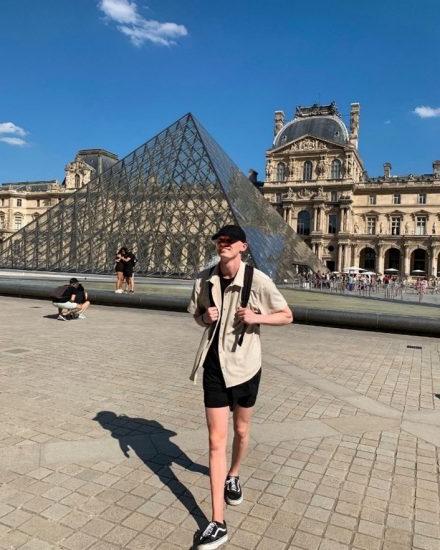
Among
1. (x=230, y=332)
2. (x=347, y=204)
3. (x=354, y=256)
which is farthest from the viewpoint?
(x=354, y=256)

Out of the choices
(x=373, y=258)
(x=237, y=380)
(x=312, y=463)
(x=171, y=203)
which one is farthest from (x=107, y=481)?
(x=373, y=258)

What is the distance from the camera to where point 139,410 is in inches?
162

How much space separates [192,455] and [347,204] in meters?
53.3

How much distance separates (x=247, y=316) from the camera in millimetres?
2326

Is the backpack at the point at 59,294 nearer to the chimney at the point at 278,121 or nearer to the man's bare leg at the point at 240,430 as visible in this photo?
the man's bare leg at the point at 240,430

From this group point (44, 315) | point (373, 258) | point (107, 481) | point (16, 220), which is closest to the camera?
point (107, 481)

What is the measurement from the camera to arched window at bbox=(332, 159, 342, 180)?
180ft

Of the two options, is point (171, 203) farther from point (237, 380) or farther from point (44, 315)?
point (237, 380)

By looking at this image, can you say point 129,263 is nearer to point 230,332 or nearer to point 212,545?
point 230,332

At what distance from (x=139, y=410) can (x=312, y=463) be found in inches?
64.8

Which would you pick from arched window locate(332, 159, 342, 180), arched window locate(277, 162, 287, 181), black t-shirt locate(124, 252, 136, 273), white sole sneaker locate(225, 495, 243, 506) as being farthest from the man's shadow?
arched window locate(277, 162, 287, 181)

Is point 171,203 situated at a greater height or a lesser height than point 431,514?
greater

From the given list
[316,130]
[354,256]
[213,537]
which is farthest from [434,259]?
[213,537]

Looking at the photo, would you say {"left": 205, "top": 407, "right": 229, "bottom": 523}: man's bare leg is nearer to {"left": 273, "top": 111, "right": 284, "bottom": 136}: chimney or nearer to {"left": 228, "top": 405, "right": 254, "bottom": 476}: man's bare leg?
{"left": 228, "top": 405, "right": 254, "bottom": 476}: man's bare leg
